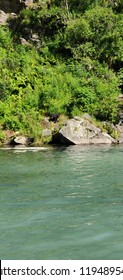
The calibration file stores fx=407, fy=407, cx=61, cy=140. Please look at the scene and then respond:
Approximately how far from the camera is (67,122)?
28.7 metres

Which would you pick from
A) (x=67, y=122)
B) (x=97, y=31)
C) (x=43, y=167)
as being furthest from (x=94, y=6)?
(x=43, y=167)

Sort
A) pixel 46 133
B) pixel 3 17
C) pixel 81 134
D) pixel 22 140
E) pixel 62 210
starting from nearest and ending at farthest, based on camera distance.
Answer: pixel 62 210 → pixel 81 134 → pixel 22 140 → pixel 46 133 → pixel 3 17

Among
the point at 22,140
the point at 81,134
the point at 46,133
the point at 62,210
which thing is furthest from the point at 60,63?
the point at 62,210

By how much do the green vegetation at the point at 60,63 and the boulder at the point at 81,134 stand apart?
2460mm

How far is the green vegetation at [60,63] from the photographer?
105 ft

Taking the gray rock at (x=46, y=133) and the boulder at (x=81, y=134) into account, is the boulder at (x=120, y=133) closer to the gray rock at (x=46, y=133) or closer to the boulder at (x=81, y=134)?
the boulder at (x=81, y=134)

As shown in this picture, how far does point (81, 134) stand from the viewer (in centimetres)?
2816

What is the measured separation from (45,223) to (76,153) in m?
13.6

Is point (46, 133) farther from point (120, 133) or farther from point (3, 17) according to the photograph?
point (3, 17)

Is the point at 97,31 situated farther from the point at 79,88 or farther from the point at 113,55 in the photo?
the point at 79,88

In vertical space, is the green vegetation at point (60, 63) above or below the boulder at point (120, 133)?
above

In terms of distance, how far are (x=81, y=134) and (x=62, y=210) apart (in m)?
18.6

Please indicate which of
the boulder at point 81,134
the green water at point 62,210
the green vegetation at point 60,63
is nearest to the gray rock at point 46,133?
the green vegetation at point 60,63

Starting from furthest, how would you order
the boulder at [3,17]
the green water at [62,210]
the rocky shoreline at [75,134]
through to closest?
the boulder at [3,17]
the rocky shoreline at [75,134]
the green water at [62,210]
